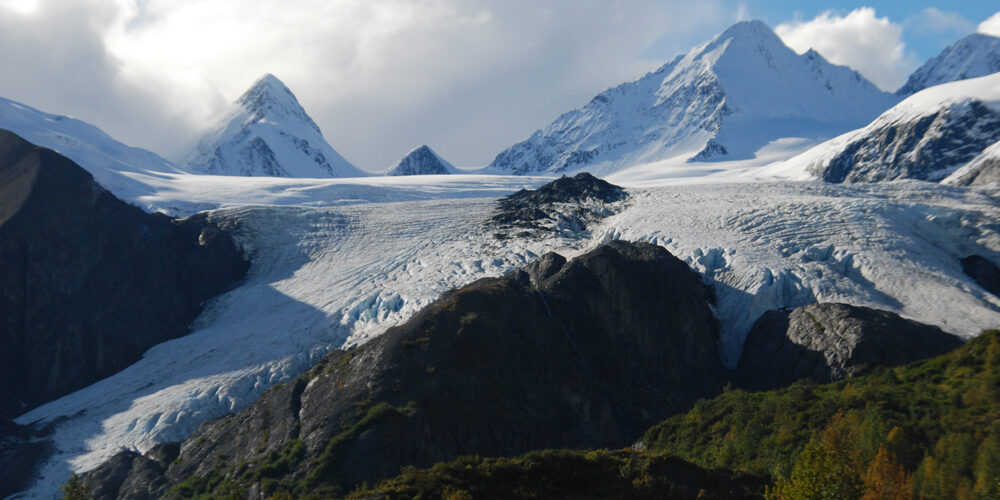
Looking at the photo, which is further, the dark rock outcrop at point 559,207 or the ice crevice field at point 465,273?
the dark rock outcrop at point 559,207

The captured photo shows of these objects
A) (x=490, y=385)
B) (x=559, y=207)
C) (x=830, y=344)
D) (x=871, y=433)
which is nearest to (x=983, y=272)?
(x=830, y=344)

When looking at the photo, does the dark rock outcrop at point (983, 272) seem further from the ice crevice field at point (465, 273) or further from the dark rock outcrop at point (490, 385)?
the dark rock outcrop at point (490, 385)

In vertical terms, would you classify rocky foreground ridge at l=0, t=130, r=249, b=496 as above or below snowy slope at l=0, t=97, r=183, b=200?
below

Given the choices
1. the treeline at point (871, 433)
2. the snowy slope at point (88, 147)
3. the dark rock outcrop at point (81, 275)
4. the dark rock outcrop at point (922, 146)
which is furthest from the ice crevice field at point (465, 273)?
the dark rock outcrop at point (922, 146)

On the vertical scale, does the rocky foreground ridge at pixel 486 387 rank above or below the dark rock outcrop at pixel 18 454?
above

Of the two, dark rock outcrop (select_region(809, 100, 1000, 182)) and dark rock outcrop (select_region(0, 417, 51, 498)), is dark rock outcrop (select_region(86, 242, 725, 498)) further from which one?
dark rock outcrop (select_region(809, 100, 1000, 182))

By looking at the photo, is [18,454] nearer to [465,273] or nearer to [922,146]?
[465,273]

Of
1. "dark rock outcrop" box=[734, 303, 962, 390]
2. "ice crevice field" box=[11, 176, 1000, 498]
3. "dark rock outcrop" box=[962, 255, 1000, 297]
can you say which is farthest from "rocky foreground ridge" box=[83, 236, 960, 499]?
"dark rock outcrop" box=[962, 255, 1000, 297]
